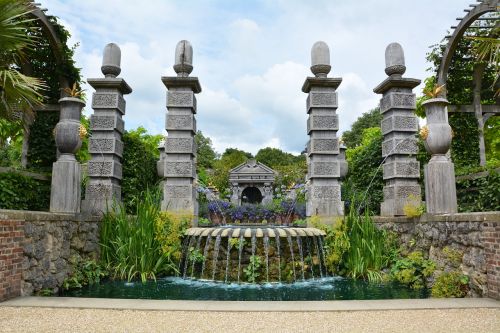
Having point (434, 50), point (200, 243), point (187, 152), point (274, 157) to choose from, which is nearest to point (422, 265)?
point (200, 243)

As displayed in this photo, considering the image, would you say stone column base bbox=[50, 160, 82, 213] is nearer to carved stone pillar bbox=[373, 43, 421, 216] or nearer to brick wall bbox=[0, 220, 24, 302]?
brick wall bbox=[0, 220, 24, 302]

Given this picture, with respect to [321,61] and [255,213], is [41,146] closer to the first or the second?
[255,213]

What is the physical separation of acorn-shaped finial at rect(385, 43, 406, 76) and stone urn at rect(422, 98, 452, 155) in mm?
1997

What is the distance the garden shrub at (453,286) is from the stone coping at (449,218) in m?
0.90

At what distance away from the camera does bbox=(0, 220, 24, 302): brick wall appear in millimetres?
4824

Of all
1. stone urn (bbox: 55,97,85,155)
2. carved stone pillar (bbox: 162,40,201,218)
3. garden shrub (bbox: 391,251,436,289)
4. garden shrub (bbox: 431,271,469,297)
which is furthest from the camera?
carved stone pillar (bbox: 162,40,201,218)

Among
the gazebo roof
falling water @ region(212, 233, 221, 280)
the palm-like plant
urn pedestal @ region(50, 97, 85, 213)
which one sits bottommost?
falling water @ region(212, 233, 221, 280)

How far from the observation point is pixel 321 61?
9211 millimetres

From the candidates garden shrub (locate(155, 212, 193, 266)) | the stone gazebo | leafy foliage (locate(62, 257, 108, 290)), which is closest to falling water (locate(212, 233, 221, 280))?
garden shrub (locate(155, 212, 193, 266))

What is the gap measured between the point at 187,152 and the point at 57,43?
4238 millimetres

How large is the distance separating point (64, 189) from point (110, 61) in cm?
356

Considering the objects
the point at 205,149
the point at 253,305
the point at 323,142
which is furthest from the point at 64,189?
the point at 205,149

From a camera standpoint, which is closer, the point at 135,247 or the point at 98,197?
the point at 135,247

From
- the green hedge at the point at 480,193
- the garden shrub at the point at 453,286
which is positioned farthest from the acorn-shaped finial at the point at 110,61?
the green hedge at the point at 480,193
